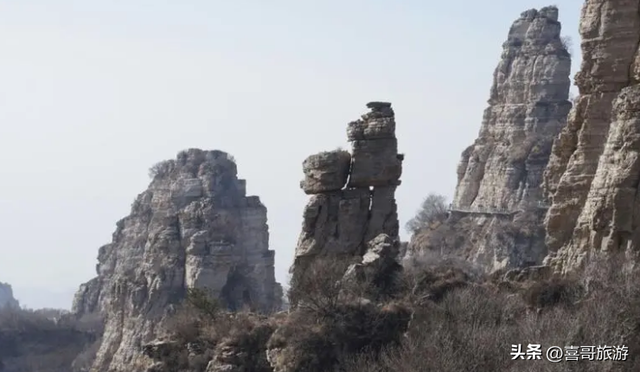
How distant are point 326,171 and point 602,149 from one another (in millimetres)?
11948

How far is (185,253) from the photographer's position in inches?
4656

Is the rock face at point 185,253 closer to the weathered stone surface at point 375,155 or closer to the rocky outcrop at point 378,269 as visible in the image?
the weathered stone surface at point 375,155

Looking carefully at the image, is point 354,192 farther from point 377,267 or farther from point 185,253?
point 185,253

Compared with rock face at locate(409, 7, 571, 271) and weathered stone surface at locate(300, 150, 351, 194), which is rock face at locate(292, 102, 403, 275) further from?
rock face at locate(409, 7, 571, 271)

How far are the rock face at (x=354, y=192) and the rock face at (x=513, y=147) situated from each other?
44754mm

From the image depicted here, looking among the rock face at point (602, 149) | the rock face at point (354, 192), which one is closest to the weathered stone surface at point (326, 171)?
the rock face at point (354, 192)

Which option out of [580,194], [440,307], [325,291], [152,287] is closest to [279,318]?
[325,291]

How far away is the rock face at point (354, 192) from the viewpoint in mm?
65875

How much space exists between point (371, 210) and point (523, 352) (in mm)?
19792

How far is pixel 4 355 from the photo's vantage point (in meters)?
128

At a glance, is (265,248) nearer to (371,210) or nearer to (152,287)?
(152,287)

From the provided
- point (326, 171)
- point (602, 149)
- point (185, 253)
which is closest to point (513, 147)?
point (185, 253)

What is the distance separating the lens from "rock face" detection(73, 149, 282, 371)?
114 metres

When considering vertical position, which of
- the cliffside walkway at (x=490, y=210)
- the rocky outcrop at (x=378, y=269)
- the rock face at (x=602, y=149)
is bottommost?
the rocky outcrop at (x=378, y=269)
